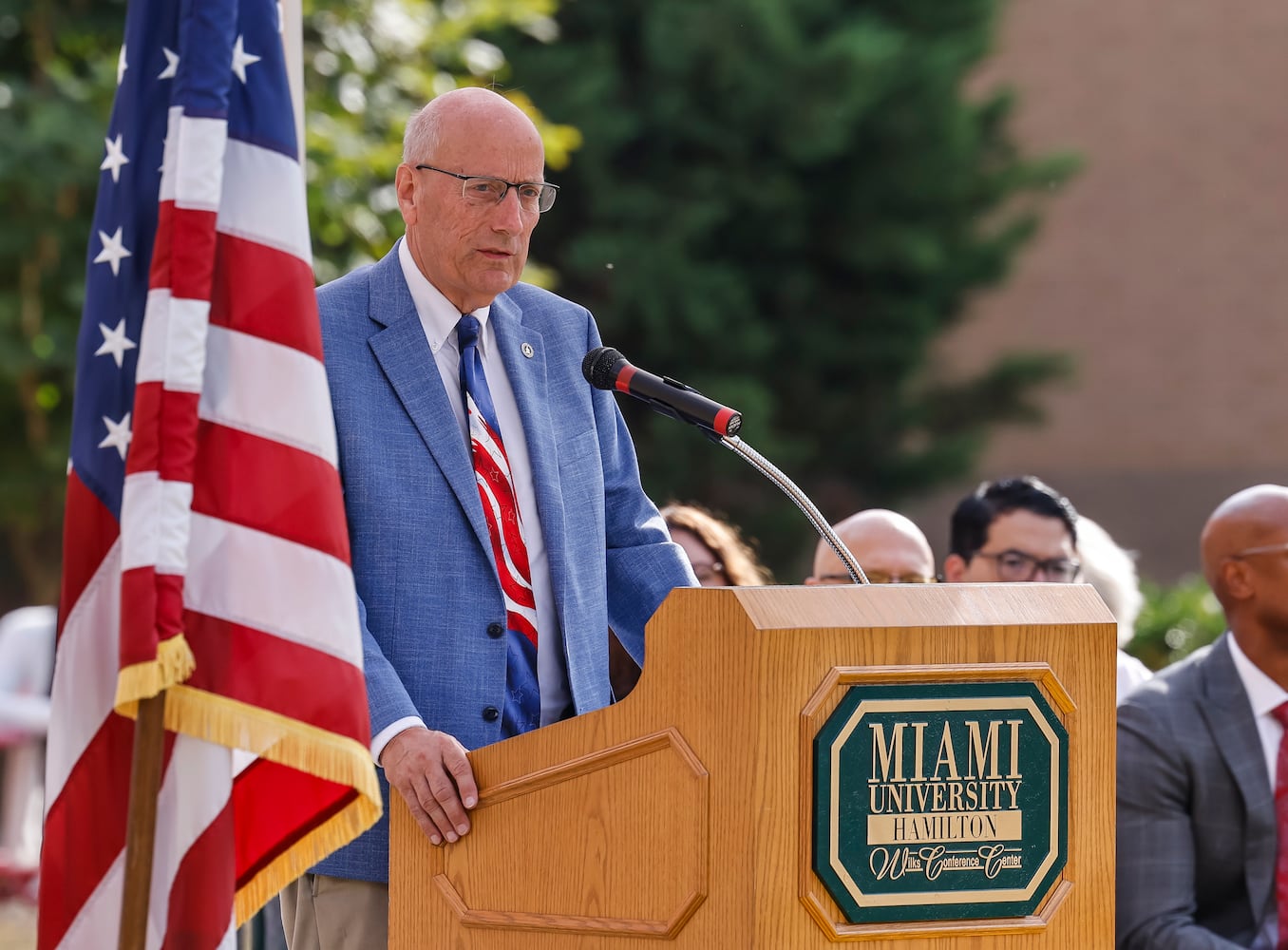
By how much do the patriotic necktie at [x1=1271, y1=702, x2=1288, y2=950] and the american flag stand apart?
6.80 ft

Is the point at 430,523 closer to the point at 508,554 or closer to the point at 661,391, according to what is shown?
the point at 508,554

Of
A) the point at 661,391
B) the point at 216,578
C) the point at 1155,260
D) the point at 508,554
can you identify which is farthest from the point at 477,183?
the point at 1155,260

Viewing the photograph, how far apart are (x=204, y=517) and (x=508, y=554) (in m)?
0.46

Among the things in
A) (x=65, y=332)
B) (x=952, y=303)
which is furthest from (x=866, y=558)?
(x=952, y=303)

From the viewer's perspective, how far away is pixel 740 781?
1965 millimetres

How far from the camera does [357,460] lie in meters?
2.51

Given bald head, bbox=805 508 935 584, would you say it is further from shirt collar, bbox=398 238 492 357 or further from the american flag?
the american flag

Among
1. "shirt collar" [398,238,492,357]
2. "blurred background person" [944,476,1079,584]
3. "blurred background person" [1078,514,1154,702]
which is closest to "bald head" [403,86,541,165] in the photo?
"shirt collar" [398,238,492,357]

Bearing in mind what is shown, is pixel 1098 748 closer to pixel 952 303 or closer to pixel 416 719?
pixel 416 719

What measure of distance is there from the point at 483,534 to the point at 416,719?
0.93 ft

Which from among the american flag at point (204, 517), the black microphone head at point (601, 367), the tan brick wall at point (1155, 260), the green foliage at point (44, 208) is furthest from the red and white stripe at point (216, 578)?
the tan brick wall at point (1155, 260)

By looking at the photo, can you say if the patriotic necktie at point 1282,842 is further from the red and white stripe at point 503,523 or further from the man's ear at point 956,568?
the red and white stripe at point 503,523

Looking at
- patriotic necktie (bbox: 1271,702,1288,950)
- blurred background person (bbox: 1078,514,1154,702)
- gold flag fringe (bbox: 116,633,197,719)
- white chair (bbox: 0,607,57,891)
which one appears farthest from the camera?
white chair (bbox: 0,607,57,891)

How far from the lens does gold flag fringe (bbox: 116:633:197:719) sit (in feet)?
7.06
